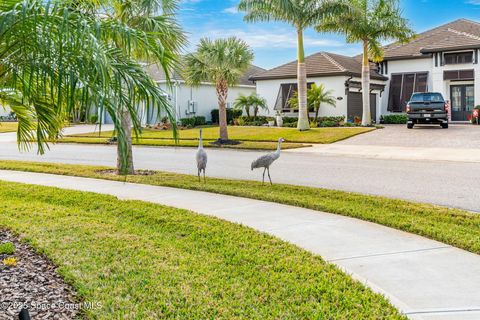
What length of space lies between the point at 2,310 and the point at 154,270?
1.44 metres

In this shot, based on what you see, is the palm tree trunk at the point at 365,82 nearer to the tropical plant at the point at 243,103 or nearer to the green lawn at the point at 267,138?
the green lawn at the point at 267,138

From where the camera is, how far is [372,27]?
28969 millimetres

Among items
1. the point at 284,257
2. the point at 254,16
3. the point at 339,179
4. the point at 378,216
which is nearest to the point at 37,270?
the point at 284,257

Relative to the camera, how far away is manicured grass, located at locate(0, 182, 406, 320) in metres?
3.96

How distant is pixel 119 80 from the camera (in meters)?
4.46

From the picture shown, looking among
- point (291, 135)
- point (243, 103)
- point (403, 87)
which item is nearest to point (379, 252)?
point (291, 135)

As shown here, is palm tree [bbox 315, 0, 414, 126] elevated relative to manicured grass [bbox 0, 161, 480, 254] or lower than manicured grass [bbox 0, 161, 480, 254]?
elevated

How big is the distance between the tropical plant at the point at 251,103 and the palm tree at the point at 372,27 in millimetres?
8207

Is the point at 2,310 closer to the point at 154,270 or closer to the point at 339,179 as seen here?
the point at 154,270

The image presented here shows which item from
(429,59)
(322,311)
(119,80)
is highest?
(429,59)

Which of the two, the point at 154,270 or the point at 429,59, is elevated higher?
the point at 429,59

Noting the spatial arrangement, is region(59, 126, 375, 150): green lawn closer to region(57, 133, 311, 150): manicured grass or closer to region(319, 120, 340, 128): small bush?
region(57, 133, 311, 150): manicured grass

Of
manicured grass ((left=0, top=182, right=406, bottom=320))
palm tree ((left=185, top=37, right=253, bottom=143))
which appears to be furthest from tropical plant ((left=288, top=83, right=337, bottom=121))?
manicured grass ((left=0, top=182, right=406, bottom=320))

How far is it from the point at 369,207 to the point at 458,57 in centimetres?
2791
